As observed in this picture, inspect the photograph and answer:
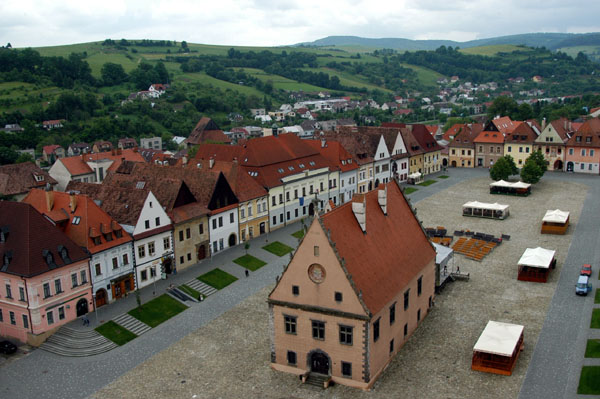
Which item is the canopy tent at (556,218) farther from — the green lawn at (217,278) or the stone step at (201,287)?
the stone step at (201,287)

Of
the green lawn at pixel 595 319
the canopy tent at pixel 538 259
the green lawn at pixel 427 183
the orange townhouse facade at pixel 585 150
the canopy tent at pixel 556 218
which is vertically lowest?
the green lawn at pixel 595 319

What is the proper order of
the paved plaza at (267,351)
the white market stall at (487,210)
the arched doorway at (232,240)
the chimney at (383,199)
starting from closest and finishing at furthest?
the paved plaza at (267,351), the chimney at (383,199), the arched doorway at (232,240), the white market stall at (487,210)

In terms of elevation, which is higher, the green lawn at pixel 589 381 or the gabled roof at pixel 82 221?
the gabled roof at pixel 82 221

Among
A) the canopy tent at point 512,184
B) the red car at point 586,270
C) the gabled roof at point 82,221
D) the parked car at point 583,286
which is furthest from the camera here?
the canopy tent at point 512,184

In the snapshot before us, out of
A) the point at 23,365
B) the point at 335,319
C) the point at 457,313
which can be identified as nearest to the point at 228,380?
the point at 335,319

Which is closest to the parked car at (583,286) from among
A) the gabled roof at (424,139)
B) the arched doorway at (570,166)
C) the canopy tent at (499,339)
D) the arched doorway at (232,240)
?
the canopy tent at (499,339)

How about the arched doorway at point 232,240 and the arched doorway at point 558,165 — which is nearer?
the arched doorway at point 232,240

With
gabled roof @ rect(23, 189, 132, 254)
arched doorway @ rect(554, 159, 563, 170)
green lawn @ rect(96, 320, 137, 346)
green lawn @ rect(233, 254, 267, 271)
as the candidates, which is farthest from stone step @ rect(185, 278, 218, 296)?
arched doorway @ rect(554, 159, 563, 170)

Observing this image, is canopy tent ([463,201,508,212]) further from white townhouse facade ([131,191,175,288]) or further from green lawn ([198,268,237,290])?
white townhouse facade ([131,191,175,288])
